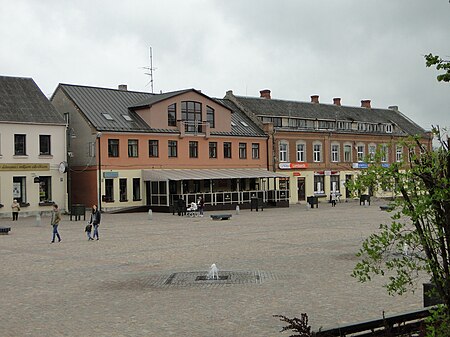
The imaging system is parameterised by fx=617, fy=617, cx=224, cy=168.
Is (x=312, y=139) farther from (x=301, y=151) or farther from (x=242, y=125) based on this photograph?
(x=242, y=125)

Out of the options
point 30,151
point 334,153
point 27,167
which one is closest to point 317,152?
point 334,153

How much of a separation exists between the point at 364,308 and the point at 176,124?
132 feet

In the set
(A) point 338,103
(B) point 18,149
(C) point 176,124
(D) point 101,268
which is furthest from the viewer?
(A) point 338,103

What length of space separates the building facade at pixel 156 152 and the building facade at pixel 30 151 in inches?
75.5

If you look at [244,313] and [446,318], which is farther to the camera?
[244,313]

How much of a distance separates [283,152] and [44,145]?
22.8m

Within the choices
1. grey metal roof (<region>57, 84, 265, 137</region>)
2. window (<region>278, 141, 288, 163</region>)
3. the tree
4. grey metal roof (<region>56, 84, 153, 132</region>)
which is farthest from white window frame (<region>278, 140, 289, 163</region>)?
the tree

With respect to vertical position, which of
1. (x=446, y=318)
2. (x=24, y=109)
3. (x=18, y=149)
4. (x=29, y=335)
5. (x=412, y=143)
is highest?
(x=24, y=109)

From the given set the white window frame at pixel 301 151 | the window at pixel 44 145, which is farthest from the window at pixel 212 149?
the window at pixel 44 145

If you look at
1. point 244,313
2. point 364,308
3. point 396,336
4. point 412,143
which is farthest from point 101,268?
point 412,143

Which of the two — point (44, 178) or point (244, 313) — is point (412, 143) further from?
point (44, 178)

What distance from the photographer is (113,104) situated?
49438 millimetres

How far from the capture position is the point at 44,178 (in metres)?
44.0

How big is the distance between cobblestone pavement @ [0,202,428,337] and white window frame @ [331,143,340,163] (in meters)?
37.7
